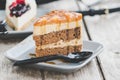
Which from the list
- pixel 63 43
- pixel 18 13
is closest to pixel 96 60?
pixel 63 43

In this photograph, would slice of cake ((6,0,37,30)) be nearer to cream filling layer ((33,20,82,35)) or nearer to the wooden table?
the wooden table

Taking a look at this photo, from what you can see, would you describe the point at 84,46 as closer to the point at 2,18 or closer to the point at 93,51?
the point at 93,51

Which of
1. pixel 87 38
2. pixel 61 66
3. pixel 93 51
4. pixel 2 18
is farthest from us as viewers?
pixel 2 18

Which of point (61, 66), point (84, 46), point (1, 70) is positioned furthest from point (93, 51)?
point (1, 70)

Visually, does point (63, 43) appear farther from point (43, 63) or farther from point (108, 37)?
point (108, 37)

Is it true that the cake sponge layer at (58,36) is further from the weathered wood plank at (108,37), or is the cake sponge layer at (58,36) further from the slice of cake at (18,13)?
the slice of cake at (18,13)

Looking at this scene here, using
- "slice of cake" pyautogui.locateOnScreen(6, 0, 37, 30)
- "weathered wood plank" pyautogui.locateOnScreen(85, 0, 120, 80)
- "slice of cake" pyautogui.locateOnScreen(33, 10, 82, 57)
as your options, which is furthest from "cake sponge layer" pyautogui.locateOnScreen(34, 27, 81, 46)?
"slice of cake" pyautogui.locateOnScreen(6, 0, 37, 30)
